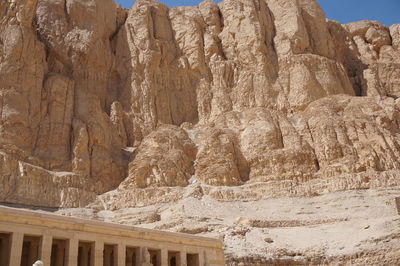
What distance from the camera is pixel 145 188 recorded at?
50.1m

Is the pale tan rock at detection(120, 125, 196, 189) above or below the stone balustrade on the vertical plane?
above

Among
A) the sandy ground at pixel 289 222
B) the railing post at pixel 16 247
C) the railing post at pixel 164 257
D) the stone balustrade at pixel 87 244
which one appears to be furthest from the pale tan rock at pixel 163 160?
the railing post at pixel 16 247

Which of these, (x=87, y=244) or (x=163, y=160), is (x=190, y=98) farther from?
(x=87, y=244)

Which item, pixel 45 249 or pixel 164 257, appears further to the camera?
pixel 164 257

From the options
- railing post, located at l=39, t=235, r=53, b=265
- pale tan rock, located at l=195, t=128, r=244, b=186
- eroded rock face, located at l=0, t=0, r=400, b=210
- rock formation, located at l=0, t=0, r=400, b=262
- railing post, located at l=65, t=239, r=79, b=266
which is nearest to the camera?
railing post, located at l=39, t=235, r=53, b=265

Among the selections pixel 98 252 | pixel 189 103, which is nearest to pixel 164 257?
pixel 98 252

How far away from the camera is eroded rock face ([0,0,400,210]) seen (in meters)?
49.1

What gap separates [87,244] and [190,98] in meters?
45.2

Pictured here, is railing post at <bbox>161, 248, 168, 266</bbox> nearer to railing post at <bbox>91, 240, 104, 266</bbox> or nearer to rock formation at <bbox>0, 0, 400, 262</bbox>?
railing post at <bbox>91, 240, 104, 266</bbox>

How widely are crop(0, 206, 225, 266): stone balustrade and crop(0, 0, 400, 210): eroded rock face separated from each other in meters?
24.1

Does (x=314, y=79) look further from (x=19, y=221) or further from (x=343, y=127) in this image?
(x=19, y=221)

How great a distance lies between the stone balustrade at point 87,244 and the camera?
17.9 metres

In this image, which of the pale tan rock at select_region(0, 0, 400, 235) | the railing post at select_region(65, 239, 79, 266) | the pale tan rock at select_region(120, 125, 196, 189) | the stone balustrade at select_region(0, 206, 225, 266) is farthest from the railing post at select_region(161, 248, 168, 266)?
the pale tan rock at select_region(120, 125, 196, 189)

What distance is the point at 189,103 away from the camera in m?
64.2
